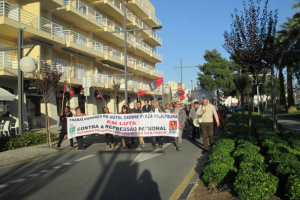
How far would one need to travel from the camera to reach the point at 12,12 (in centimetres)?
1947

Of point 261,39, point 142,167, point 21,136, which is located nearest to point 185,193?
point 142,167

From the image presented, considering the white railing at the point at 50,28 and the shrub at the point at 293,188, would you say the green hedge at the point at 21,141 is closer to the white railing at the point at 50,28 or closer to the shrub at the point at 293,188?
the shrub at the point at 293,188

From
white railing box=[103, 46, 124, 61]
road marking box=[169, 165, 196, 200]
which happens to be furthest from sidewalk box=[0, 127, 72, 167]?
white railing box=[103, 46, 124, 61]

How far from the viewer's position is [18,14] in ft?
63.2

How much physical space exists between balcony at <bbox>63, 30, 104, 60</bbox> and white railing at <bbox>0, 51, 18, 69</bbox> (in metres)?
5.08

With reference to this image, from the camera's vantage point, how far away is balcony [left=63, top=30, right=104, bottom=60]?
2400 cm

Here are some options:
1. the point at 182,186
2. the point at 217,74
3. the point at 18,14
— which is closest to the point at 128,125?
the point at 182,186

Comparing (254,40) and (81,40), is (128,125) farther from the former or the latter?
(81,40)

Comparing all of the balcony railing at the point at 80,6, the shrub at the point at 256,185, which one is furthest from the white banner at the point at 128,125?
the balcony railing at the point at 80,6

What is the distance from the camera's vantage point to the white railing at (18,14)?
18.5 metres

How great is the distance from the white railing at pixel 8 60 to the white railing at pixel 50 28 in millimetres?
3244

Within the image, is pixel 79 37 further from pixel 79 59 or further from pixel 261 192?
pixel 261 192

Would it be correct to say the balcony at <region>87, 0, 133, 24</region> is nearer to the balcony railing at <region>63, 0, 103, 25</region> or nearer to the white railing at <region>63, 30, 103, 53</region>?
the balcony railing at <region>63, 0, 103, 25</region>

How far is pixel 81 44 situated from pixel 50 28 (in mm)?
4995
